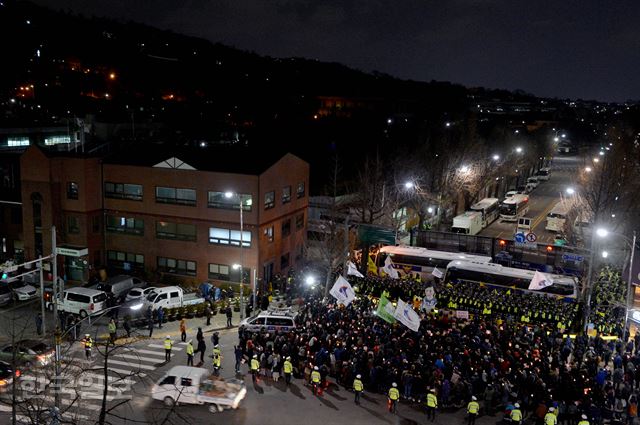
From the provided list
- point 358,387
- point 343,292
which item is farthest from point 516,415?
point 343,292

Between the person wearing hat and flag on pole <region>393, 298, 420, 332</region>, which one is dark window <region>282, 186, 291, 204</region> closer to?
the person wearing hat

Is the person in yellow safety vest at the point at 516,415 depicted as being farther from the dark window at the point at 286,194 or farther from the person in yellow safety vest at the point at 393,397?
the dark window at the point at 286,194

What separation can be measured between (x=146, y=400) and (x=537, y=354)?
15945 mm

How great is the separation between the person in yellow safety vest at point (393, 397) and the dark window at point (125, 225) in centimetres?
2352

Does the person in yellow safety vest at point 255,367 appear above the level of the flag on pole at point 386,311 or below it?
below

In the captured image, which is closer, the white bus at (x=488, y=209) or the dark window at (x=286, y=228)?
the dark window at (x=286, y=228)

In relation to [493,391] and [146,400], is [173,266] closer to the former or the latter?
[146,400]

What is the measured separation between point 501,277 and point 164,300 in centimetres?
2119

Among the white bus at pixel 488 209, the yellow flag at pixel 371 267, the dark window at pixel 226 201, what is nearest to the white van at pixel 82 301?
the dark window at pixel 226 201

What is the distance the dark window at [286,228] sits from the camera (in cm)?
4019

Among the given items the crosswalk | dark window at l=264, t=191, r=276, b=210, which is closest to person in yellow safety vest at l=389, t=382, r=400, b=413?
the crosswalk

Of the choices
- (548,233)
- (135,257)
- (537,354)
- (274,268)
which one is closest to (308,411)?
(537,354)

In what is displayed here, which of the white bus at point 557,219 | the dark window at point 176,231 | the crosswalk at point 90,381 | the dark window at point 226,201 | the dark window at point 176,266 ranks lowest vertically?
the crosswalk at point 90,381

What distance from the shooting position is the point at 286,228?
133 feet
